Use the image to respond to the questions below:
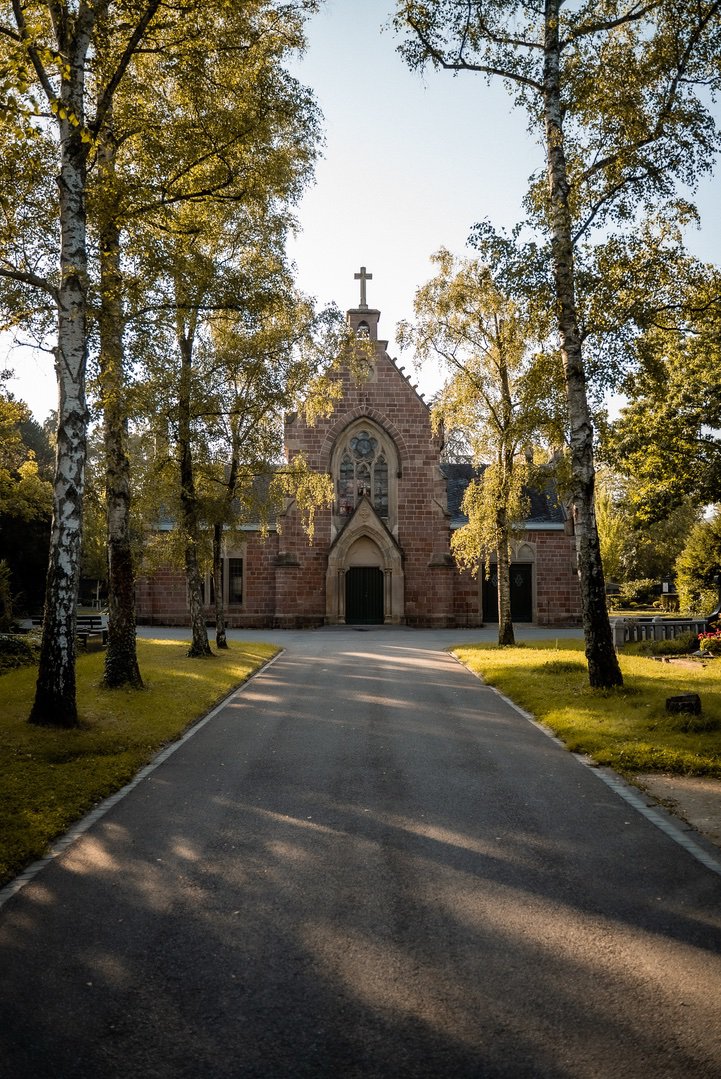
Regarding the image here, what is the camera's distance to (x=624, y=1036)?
137 inches

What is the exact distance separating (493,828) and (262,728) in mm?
5244

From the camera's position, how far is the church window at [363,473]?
35.8 metres

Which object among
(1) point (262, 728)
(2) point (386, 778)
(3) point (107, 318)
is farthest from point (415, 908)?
(3) point (107, 318)

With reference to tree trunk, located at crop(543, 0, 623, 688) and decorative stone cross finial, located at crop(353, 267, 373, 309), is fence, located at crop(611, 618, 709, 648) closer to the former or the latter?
tree trunk, located at crop(543, 0, 623, 688)

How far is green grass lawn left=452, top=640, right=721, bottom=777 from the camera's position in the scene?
8922 millimetres

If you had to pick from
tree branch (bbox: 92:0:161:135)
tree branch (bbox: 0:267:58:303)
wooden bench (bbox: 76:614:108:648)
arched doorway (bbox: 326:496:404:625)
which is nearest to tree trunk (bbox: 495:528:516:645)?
arched doorway (bbox: 326:496:404:625)

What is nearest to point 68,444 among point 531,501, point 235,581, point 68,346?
point 68,346

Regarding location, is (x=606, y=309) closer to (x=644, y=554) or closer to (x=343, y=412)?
(x=343, y=412)

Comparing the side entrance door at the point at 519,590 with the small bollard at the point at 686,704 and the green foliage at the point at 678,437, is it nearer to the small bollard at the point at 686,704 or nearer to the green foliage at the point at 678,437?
the green foliage at the point at 678,437

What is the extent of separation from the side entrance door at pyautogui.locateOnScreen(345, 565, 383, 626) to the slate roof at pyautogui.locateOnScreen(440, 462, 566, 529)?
15.7ft

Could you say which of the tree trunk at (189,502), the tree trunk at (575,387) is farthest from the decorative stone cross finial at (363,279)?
the tree trunk at (575,387)

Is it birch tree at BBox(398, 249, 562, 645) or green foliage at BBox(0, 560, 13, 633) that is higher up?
birch tree at BBox(398, 249, 562, 645)

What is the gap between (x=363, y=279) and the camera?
3656cm

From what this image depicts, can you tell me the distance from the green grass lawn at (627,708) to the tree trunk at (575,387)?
88 cm
